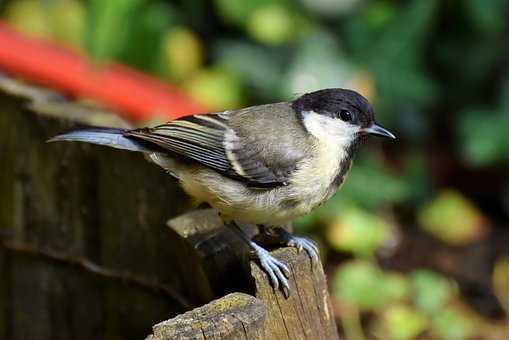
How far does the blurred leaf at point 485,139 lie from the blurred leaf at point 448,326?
751 mm

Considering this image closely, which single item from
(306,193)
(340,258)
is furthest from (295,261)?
(340,258)

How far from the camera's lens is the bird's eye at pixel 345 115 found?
2605 mm

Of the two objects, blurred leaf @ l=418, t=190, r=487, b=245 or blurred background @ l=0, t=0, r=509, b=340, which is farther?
blurred leaf @ l=418, t=190, r=487, b=245

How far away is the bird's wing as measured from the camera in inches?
99.3

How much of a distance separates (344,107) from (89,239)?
0.77m

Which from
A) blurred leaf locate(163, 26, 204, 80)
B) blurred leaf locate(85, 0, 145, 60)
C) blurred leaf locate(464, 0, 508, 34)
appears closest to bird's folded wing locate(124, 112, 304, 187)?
blurred leaf locate(85, 0, 145, 60)

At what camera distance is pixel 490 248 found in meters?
4.07

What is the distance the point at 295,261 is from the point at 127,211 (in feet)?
2.19

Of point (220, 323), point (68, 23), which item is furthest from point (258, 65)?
point (220, 323)

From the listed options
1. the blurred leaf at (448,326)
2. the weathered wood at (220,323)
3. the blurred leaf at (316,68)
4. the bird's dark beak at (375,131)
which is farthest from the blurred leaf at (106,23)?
the weathered wood at (220,323)

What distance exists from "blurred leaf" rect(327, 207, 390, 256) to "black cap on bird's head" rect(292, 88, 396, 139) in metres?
1.03

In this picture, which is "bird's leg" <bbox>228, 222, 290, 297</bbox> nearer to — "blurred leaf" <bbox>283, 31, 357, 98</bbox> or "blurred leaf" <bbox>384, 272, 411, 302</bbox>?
"blurred leaf" <bbox>384, 272, 411, 302</bbox>

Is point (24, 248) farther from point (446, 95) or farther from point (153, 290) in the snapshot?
point (446, 95)

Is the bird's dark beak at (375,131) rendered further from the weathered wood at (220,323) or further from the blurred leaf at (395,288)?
Answer: the blurred leaf at (395,288)
